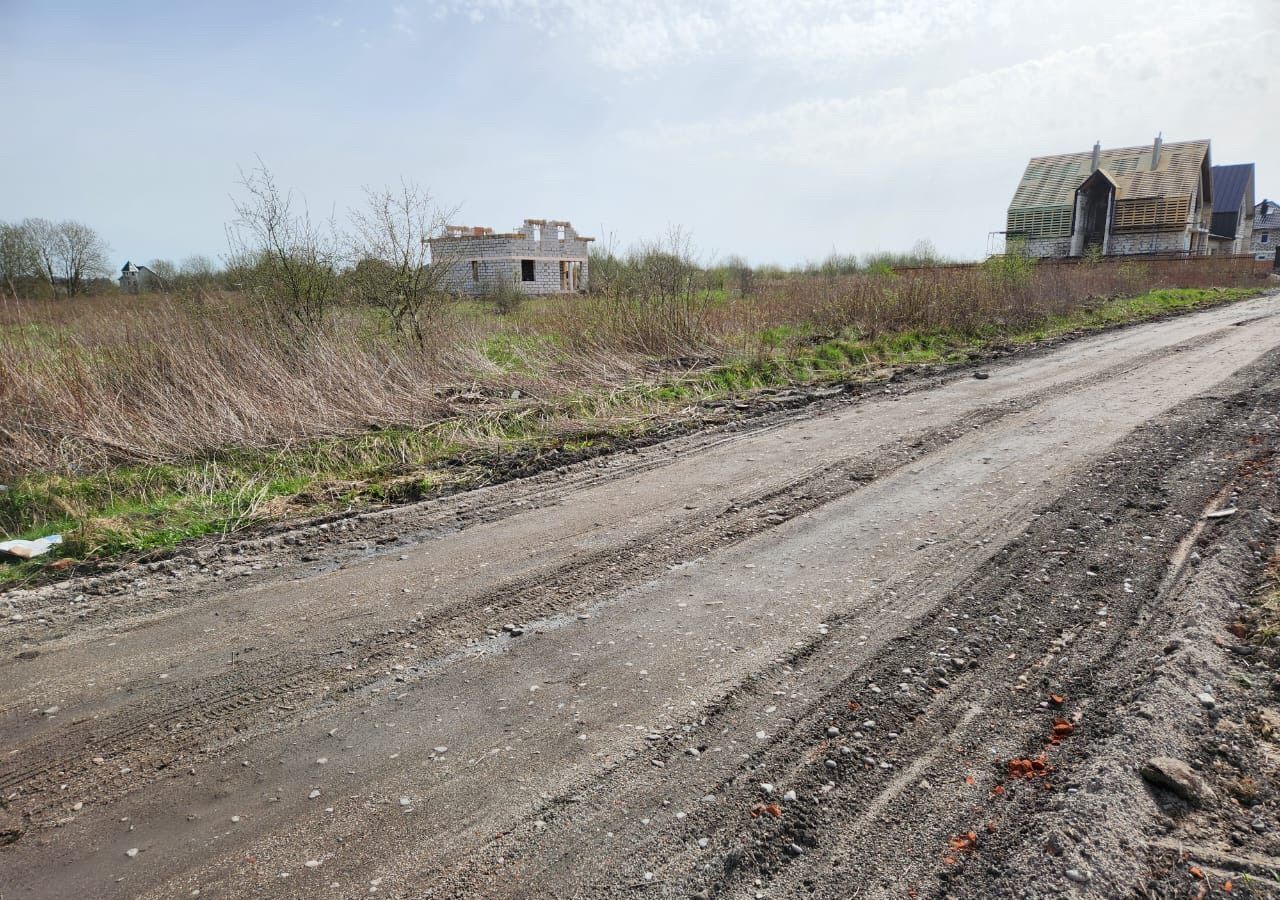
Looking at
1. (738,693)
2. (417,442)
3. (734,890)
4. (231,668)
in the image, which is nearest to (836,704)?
(738,693)

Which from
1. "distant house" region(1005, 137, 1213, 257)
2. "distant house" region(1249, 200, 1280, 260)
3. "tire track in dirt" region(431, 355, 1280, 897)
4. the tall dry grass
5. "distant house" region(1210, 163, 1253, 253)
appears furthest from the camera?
"distant house" region(1249, 200, 1280, 260)

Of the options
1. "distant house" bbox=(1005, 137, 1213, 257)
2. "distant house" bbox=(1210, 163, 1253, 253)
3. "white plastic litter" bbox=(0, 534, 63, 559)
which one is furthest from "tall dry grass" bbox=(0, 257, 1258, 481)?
"distant house" bbox=(1210, 163, 1253, 253)

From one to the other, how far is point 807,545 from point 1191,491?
322 cm

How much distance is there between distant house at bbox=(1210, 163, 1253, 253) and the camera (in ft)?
184

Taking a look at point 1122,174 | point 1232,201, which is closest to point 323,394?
point 1122,174

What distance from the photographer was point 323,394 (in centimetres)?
944

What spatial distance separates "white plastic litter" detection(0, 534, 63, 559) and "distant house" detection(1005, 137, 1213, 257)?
149ft

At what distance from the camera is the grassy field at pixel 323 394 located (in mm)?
6945

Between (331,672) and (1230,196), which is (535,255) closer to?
(331,672)

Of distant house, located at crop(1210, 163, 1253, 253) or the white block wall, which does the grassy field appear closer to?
the white block wall

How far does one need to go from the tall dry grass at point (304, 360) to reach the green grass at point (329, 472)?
1.43 feet

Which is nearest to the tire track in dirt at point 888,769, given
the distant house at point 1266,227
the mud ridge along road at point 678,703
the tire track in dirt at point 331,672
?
the mud ridge along road at point 678,703

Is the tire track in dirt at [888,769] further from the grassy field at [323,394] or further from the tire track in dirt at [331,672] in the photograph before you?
the grassy field at [323,394]

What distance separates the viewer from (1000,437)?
25.5ft
